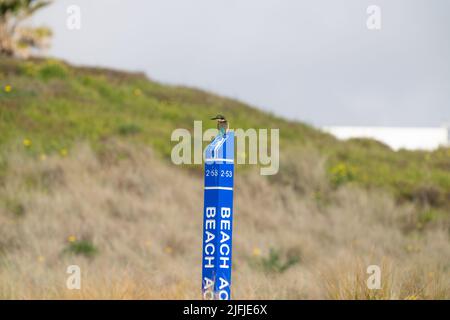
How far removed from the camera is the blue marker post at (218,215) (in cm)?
536

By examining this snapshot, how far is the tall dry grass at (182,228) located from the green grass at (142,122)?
94 cm

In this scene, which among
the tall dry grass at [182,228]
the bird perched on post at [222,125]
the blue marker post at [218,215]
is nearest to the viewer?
the blue marker post at [218,215]

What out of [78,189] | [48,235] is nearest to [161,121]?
[78,189]

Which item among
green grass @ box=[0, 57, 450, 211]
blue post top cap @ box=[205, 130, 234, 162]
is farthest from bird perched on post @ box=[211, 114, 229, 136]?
green grass @ box=[0, 57, 450, 211]

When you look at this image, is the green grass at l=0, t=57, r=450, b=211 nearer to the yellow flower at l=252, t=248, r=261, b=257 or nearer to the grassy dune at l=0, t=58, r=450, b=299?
the grassy dune at l=0, t=58, r=450, b=299

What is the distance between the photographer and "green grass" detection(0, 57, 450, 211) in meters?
19.5

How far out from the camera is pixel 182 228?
1536 centimetres

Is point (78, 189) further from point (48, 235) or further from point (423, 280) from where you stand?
point (423, 280)

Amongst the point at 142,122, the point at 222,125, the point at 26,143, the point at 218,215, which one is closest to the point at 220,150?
the point at 222,125

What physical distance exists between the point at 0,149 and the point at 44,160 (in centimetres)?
130

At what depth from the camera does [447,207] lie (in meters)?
18.8

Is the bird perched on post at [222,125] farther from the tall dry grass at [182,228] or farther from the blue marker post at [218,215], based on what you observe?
the tall dry grass at [182,228]

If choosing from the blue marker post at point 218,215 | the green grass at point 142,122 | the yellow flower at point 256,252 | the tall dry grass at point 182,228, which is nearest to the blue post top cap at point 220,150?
the blue marker post at point 218,215

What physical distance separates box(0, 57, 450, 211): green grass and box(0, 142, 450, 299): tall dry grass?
938mm
